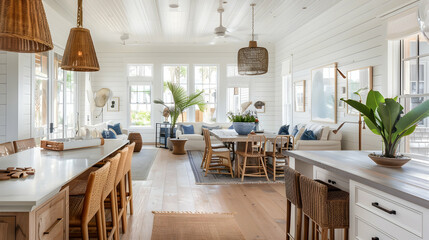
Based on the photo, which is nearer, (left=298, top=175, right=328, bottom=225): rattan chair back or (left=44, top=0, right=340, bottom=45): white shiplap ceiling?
(left=298, top=175, right=328, bottom=225): rattan chair back

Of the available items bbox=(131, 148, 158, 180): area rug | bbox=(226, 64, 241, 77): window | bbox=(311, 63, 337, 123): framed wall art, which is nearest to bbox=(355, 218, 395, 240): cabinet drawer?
bbox=(131, 148, 158, 180): area rug

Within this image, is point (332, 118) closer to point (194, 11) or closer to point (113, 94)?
point (194, 11)

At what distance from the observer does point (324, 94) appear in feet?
23.5

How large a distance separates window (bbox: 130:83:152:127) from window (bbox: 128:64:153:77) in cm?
35

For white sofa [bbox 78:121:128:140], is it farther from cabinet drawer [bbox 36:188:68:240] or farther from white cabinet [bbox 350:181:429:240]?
white cabinet [bbox 350:181:429:240]

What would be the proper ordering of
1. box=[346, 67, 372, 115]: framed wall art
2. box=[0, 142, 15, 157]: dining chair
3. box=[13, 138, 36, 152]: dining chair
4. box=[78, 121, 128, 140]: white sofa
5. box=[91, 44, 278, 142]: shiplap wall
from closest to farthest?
box=[0, 142, 15, 157]: dining chair, box=[13, 138, 36, 152]: dining chair, box=[346, 67, 372, 115]: framed wall art, box=[78, 121, 128, 140]: white sofa, box=[91, 44, 278, 142]: shiplap wall

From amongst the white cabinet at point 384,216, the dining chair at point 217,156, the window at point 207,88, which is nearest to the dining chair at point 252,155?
the dining chair at point 217,156

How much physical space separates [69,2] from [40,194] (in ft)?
20.2

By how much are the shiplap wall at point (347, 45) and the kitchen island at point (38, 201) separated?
4.79m

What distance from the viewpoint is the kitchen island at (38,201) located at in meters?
1.27

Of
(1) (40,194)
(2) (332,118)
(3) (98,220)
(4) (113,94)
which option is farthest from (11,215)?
(4) (113,94)

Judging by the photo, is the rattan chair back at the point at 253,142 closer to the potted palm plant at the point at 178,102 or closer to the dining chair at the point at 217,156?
the dining chair at the point at 217,156

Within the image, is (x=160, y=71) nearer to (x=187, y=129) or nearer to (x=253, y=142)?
(x=187, y=129)

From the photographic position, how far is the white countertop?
1.27m
